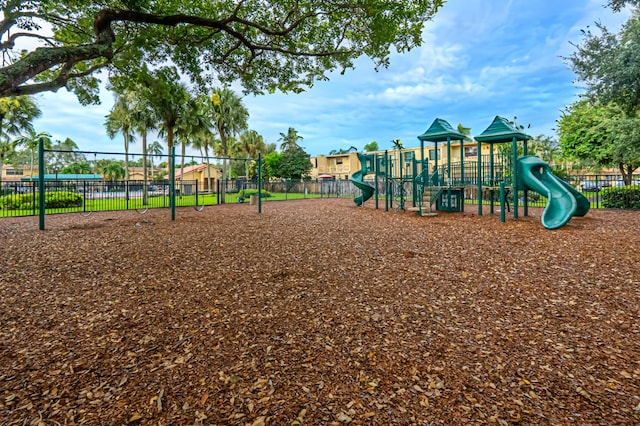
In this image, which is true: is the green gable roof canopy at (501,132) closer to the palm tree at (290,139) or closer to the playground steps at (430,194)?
the playground steps at (430,194)

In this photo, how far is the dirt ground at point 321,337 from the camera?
2084mm

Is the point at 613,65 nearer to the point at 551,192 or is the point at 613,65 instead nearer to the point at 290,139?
the point at 551,192

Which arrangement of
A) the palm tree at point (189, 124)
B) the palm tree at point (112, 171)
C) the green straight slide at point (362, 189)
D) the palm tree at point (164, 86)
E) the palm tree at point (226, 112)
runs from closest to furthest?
the palm tree at point (164, 86) < the green straight slide at point (362, 189) < the palm tree at point (189, 124) < the palm tree at point (226, 112) < the palm tree at point (112, 171)

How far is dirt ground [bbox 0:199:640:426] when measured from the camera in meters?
2.08

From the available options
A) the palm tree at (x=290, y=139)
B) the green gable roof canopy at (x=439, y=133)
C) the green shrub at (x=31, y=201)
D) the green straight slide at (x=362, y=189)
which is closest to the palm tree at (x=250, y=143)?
the palm tree at (x=290, y=139)

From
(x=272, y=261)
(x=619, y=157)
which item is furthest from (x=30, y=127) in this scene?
(x=619, y=157)

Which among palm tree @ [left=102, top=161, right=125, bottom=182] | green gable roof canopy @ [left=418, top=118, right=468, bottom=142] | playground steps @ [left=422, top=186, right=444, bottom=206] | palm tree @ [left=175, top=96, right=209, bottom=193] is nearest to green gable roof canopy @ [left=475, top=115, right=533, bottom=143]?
green gable roof canopy @ [left=418, top=118, right=468, bottom=142]

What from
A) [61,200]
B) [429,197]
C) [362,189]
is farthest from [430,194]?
[61,200]

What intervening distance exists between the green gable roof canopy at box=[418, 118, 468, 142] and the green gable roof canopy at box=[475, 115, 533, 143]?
1.69 metres

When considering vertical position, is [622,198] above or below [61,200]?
below

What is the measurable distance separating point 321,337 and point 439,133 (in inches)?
493

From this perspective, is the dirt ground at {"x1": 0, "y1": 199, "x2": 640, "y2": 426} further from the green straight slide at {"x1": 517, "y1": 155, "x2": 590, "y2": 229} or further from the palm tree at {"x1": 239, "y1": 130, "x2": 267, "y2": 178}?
the palm tree at {"x1": 239, "y1": 130, "x2": 267, "y2": 178}

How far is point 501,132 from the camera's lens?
11.6 m

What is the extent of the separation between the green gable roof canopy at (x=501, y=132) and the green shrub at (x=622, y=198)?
5.60 meters
